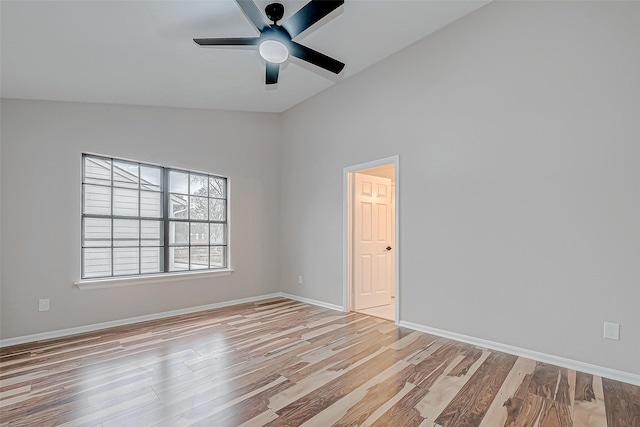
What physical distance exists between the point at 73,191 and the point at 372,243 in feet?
12.8

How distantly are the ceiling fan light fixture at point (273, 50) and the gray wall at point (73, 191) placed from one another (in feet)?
7.66

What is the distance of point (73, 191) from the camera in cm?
370

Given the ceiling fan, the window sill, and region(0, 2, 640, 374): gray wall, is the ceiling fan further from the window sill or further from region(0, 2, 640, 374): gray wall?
the window sill

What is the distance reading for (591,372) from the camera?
2.59 meters

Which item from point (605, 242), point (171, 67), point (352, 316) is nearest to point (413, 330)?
point (352, 316)

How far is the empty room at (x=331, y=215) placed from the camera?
7.79 ft

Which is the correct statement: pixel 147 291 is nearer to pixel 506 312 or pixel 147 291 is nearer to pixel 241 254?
pixel 241 254

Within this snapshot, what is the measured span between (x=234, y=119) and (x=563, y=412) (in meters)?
5.03

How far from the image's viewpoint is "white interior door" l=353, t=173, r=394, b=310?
4660 millimetres

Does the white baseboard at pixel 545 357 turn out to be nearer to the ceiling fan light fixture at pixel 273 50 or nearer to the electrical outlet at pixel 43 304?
the ceiling fan light fixture at pixel 273 50

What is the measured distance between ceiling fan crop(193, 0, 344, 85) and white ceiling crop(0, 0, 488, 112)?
251 mm

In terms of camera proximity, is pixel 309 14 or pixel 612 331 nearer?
pixel 309 14

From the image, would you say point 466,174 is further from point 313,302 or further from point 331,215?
point 313,302

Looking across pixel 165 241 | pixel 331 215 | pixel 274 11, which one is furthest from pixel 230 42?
pixel 165 241
